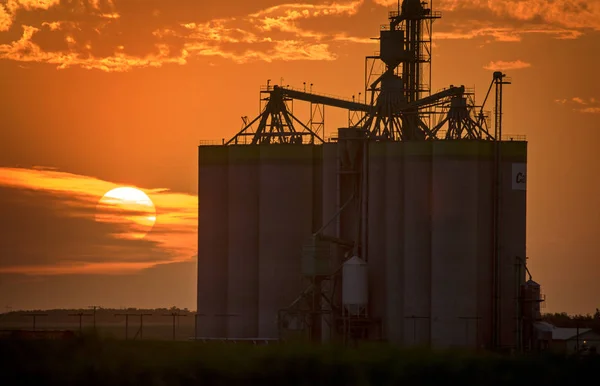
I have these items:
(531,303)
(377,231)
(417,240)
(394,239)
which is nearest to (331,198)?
(377,231)

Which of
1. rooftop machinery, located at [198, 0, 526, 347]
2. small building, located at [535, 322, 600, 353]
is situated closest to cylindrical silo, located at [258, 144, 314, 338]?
rooftop machinery, located at [198, 0, 526, 347]

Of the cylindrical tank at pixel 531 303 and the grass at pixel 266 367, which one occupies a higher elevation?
the cylindrical tank at pixel 531 303

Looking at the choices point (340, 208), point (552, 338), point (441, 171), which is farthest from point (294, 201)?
point (552, 338)

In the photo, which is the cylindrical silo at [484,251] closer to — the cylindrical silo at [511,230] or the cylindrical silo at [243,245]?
the cylindrical silo at [511,230]

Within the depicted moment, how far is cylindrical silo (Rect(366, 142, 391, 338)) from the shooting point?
10362 centimetres

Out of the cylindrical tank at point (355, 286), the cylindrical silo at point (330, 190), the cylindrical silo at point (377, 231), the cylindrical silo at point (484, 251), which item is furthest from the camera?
the cylindrical silo at point (330, 190)

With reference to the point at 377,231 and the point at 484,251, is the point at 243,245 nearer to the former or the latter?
the point at 377,231

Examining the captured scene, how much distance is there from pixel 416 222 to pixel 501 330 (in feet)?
29.5

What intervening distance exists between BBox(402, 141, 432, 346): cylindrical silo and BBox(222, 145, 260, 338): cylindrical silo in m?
13.5

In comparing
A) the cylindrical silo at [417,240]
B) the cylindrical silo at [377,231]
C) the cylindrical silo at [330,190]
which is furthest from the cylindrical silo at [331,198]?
the cylindrical silo at [417,240]

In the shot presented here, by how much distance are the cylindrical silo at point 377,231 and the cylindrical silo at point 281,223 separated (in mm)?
6409

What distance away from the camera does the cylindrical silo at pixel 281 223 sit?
10944 centimetres

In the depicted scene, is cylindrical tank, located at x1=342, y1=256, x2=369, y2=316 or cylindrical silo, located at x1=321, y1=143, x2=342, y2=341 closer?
cylindrical tank, located at x1=342, y1=256, x2=369, y2=316

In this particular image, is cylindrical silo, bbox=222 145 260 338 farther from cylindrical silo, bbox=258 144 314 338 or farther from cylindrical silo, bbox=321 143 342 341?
cylindrical silo, bbox=321 143 342 341
